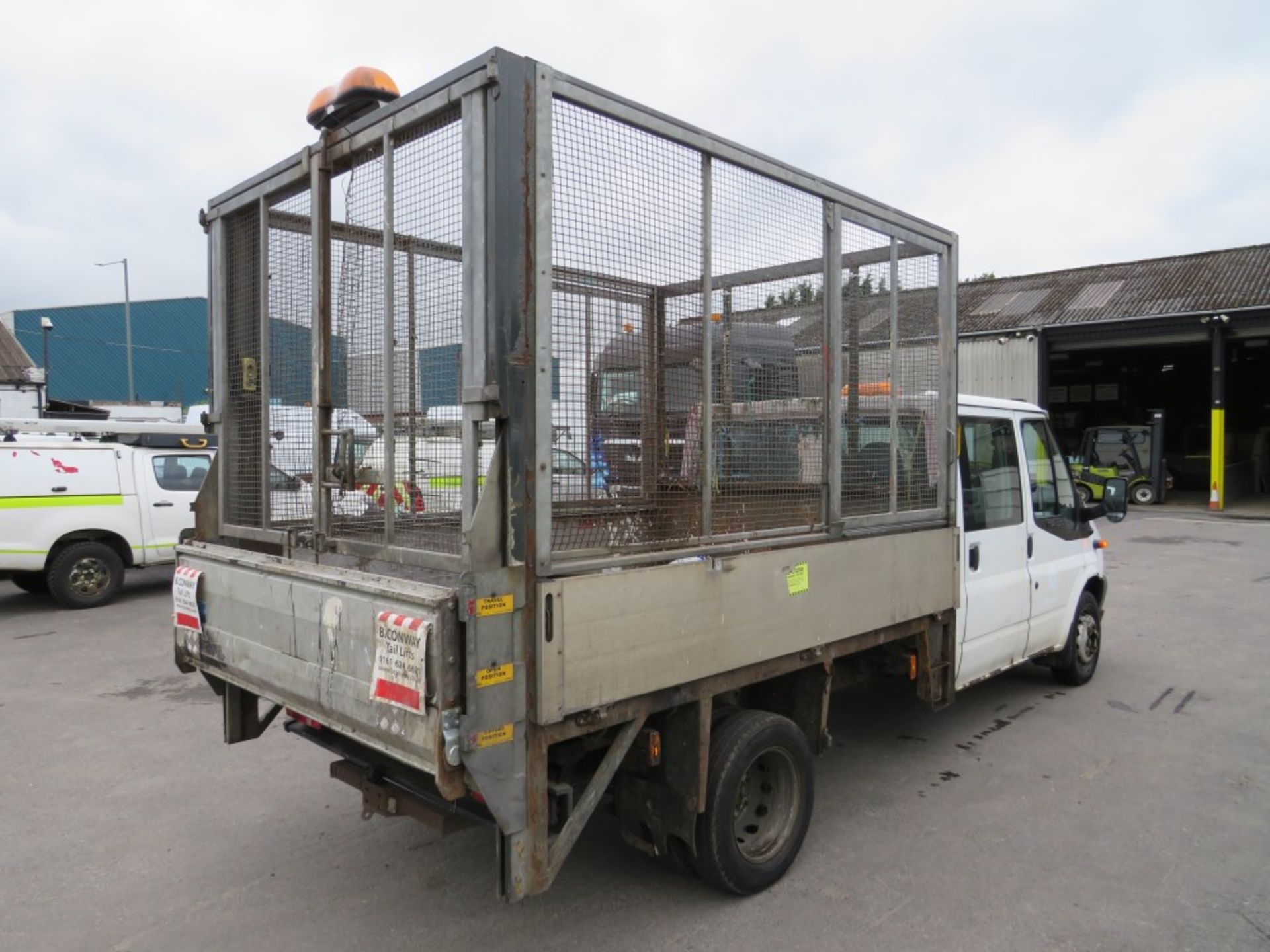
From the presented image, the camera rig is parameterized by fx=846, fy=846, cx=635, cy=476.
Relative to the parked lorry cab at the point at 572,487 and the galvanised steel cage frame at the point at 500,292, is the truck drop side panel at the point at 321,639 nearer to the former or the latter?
the parked lorry cab at the point at 572,487

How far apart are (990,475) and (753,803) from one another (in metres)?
2.63

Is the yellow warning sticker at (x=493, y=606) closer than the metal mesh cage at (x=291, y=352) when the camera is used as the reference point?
Yes

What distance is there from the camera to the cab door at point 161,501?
33.5 ft

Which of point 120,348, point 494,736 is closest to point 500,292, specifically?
point 494,736

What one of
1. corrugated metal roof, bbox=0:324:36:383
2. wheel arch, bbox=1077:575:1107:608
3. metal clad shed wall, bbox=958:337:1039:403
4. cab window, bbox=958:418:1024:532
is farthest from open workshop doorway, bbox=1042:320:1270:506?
corrugated metal roof, bbox=0:324:36:383

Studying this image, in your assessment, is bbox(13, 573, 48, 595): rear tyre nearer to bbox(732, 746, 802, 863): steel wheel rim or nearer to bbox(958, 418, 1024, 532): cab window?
bbox(732, 746, 802, 863): steel wheel rim

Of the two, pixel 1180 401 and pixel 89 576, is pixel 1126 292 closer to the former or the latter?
pixel 1180 401

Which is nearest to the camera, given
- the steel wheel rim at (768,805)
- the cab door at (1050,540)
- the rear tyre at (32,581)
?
the steel wheel rim at (768,805)

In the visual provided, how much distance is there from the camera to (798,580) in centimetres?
358

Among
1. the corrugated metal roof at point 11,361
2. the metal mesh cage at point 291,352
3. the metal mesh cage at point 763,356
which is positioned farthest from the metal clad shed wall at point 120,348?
the metal mesh cage at point 763,356

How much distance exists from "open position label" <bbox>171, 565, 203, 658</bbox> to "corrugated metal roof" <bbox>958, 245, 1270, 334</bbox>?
77.3ft

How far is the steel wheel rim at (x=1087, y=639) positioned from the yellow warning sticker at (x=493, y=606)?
5202 millimetres

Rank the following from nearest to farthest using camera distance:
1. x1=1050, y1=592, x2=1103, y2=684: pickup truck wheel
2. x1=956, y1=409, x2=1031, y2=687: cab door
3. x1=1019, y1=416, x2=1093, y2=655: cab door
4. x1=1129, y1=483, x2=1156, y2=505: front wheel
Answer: x1=956, y1=409, x2=1031, y2=687: cab door
x1=1019, y1=416, x2=1093, y2=655: cab door
x1=1050, y1=592, x2=1103, y2=684: pickup truck wheel
x1=1129, y1=483, x2=1156, y2=505: front wheel

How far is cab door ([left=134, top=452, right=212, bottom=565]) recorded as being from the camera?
1021 cm
